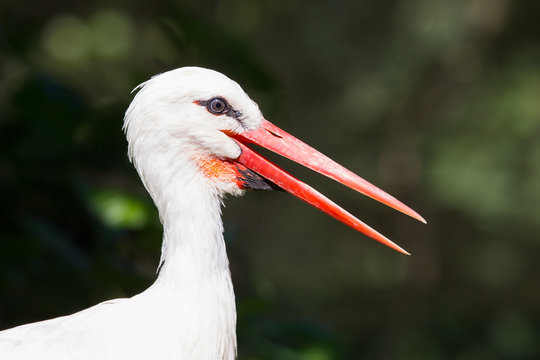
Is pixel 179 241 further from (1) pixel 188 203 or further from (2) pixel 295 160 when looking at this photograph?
(2) pixel 295 160

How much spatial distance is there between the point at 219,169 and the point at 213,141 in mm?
108

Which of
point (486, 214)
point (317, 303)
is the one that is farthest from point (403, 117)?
point (317, 303)

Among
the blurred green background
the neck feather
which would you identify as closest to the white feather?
the neck feather

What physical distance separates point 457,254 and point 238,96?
13.1 metres

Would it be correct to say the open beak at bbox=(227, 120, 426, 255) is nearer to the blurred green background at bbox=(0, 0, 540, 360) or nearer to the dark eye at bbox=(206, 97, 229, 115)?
the dark eye at bbox=(206, 97, 229, 115)

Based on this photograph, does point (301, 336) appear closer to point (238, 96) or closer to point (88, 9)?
point (238, 96)

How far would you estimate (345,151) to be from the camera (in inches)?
580

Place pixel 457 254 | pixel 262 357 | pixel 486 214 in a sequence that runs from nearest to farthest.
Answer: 1. pixel 262 357
2. pixel 486 214
3. pixel 457 254

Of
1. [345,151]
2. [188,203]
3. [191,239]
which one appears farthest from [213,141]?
[345,151]

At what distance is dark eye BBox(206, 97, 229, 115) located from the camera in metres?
2.74

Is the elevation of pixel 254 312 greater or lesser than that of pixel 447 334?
lesser

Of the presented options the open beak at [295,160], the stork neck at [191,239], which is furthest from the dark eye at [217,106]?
the stork neck at [191,239]

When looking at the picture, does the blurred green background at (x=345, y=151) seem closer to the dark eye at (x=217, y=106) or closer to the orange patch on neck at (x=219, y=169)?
the orange patch on neck at (x=219, y=169)

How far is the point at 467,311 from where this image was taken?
11.5 m
